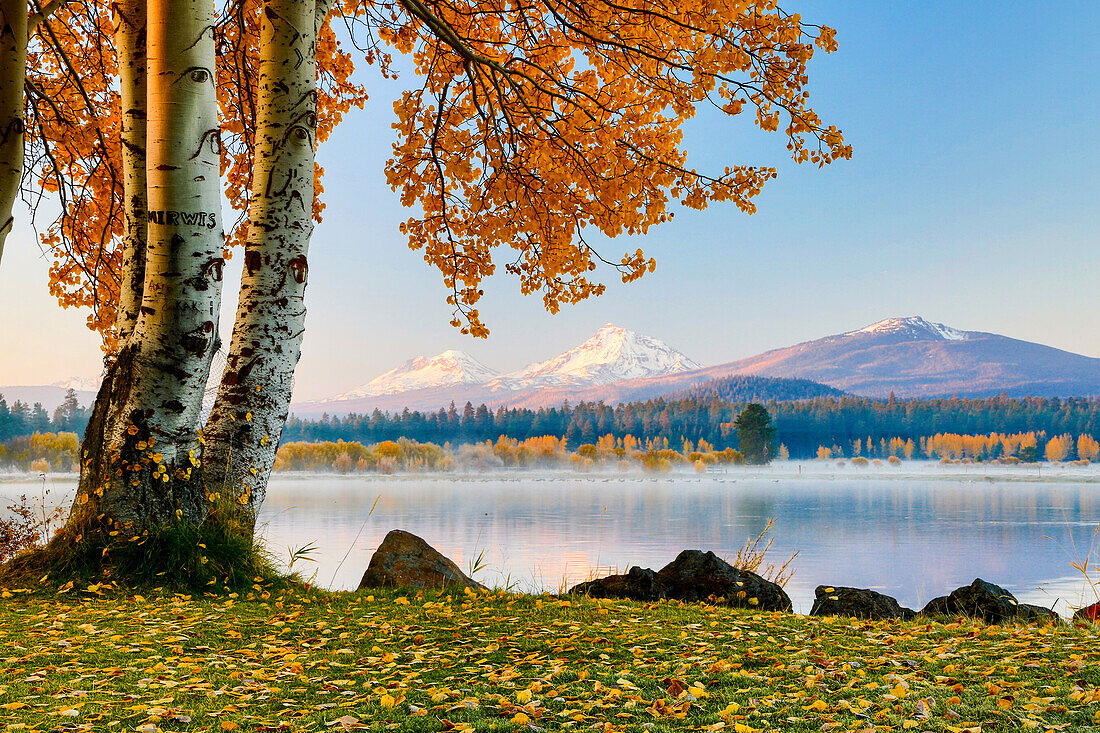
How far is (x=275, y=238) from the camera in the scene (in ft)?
20.2

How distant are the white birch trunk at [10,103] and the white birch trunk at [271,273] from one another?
6.02ft

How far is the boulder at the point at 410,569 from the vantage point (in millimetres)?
6363

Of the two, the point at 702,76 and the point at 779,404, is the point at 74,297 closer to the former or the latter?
the point at 702,76

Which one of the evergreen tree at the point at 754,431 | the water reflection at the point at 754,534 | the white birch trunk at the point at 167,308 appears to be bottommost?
the water reflection at the point at 754,534

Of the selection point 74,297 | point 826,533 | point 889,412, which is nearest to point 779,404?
point 889,412

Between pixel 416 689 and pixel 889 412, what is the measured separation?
118 metres

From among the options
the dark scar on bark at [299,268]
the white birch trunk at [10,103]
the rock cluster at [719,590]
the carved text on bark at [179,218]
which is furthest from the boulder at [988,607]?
the white birch trunk at [10,103]

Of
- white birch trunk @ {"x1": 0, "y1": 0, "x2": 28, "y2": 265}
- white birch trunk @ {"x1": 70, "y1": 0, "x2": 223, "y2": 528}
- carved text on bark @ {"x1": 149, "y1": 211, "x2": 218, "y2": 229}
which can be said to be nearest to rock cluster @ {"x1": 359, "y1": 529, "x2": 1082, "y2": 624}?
white birch trunk @ {"x1": 70, "y1": 0, "x2": 223, "y2": 528}

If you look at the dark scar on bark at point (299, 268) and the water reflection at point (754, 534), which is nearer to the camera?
the dark scar on bark at point (299, 268)

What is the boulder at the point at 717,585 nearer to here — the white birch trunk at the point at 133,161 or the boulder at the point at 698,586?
the boulder at the point at 698,586

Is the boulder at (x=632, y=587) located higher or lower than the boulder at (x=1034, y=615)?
higher

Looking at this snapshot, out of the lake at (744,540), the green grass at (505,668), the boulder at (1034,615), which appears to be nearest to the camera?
the green grass at (505,668)

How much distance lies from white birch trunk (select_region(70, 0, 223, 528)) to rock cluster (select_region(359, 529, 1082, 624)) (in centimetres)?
184

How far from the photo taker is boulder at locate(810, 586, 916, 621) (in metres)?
6.21
